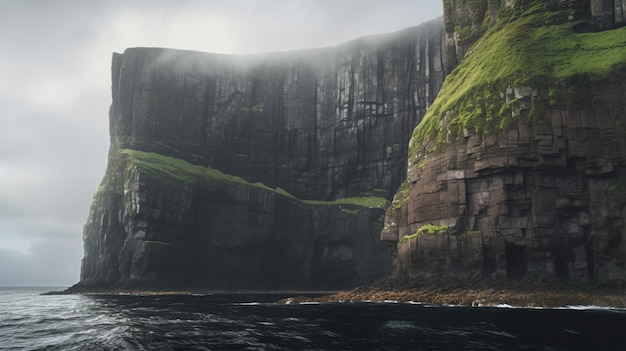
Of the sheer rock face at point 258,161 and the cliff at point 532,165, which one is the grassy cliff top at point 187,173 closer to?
the sheer rock face at point 258,161

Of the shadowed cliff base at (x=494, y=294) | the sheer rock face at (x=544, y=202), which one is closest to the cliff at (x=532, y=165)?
the sheer rock face at (x=544, y=202)

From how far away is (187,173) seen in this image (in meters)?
125

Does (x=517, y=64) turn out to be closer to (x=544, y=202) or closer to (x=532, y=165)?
(x=532, y=165)

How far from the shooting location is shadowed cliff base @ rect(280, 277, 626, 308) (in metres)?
52.5

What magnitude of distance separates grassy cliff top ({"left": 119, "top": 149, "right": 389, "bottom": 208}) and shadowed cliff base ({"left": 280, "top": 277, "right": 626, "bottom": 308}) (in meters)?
62.1

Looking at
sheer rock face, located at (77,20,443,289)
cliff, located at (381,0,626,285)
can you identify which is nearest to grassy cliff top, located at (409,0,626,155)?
cliff, located at (381,0,626,285)

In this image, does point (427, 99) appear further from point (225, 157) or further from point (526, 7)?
point (225, 157)

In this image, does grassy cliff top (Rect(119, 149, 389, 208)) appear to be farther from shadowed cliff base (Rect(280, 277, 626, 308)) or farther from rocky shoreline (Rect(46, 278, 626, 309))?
shadowed cliff base (Rect(280, 277, 626, 308))

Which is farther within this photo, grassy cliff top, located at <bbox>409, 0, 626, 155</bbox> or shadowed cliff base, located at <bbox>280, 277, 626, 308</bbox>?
grassy cliff top, located at <bbox>409, 0, 626, 155</bbox>

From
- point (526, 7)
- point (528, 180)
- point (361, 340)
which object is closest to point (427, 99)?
point (526, 7)

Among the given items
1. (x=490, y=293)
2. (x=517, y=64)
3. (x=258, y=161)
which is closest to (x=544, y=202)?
(x=490, y=293)

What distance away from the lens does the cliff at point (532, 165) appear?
201ft

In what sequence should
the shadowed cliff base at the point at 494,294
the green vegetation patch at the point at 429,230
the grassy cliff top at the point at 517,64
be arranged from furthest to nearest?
the green vegetation patch at the point at 429,230
the grassy cliff top at the point at 517,64
the shadowed cliff base at the point at 494,294

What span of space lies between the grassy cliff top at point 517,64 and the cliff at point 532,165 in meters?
0.21
